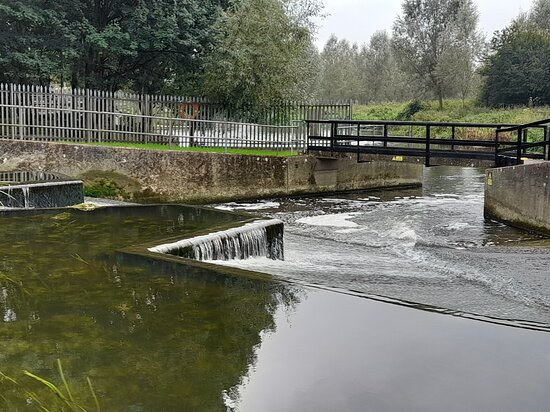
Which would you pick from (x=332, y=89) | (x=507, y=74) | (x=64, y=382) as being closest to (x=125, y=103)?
(x=64, y=382)

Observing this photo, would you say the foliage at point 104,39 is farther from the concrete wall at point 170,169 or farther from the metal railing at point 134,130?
the concrete wall at point 170,169

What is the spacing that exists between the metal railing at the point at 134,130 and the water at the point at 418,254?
3.42m

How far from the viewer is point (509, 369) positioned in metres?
Result: 4.32

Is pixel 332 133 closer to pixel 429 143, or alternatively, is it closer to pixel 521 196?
pixel 429 143

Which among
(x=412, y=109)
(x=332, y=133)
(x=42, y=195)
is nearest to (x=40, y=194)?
(x=42, y=195)

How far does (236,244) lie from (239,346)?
3.89m

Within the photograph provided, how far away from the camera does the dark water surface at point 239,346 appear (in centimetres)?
390

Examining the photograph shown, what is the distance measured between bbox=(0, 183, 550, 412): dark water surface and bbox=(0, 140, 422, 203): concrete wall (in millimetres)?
9399

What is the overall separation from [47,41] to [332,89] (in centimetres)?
4172

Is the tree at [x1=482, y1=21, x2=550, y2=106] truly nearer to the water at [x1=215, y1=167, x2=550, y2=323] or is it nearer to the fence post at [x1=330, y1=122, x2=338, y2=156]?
the fence post at [x1=330, y1=122, x2=338, y2=156]

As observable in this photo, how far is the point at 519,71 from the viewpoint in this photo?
1639 inches

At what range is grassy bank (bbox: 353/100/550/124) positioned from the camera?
37.8 metres

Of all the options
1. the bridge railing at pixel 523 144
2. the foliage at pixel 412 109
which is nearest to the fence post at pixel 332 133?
the bridge railing at pixel 523 144

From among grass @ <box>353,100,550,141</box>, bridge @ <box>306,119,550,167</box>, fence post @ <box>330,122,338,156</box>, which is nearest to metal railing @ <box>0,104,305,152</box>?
bridge @ <box>306,119,550,167</box>
